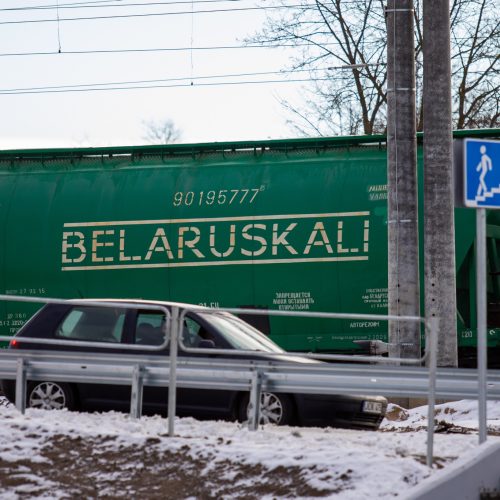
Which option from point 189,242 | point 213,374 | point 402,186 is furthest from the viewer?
point 189,242

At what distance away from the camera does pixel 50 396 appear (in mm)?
11805

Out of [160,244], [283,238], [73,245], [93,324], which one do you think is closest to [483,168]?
[93,324]

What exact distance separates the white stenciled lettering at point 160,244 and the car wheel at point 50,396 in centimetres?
731

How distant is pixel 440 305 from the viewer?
15.3 m

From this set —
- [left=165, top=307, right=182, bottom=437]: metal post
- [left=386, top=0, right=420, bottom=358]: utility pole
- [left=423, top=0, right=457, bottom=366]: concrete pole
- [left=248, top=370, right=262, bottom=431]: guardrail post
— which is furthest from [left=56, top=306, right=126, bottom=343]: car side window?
[left=423, top=0, right=457, bottom=366]: concrete pole

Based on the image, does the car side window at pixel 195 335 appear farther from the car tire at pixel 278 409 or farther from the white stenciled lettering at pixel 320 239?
the white stenciled lettering at pixel 320 239

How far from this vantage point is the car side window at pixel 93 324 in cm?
1264

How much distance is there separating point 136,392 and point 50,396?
1.72m

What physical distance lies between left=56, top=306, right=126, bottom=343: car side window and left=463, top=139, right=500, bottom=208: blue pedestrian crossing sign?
4686mm

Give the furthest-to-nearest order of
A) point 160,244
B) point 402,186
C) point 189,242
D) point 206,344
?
point 160,244 → point 189,242 → point 402,186 → point 206,344

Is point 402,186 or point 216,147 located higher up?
point 216,147

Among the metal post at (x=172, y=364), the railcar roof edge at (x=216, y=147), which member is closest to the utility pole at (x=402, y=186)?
the railcar roof edge at (x=216, y=147)

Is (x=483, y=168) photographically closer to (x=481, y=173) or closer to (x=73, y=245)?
(x=481, y=173)

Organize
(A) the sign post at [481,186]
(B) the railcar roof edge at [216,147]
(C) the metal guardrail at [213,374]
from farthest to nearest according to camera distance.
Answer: (B) the railcar roof edge at [216,147]
(C) the metal guardrail at [213,374]
(A) the sign post at [481,186]
